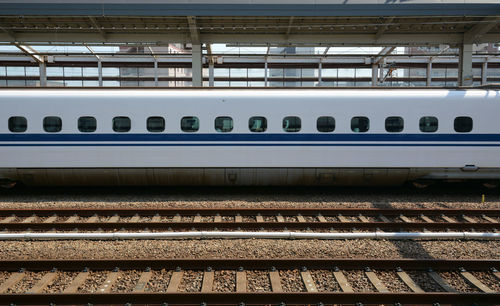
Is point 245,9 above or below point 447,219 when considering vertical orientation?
above

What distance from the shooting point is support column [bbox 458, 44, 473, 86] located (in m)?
15.6

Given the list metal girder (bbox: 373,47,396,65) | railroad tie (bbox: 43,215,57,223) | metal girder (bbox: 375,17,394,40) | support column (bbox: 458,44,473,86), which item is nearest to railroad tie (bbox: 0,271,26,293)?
railroad tie (bbox: 43,215,57,223)

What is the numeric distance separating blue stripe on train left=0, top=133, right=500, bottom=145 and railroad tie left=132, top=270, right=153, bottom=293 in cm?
514

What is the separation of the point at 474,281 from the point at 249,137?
6275mm

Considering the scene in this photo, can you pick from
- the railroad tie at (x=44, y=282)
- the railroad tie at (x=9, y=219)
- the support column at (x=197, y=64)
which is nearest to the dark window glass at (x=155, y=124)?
the railroad tie at (x=9, y=219)

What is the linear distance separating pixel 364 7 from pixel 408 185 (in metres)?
6.20

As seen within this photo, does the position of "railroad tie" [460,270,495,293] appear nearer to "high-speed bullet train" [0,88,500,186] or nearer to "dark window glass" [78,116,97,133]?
"high-speed bullet train" [0,88,500,186]

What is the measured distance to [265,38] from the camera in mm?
15859

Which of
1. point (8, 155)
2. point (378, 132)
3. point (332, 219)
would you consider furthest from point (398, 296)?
point (8, 155)

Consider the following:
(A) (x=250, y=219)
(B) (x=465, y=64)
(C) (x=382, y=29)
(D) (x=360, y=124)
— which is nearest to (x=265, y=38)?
(C) (x=382, y=29)

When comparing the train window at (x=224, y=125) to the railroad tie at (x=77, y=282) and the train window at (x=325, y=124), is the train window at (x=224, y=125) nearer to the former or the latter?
the train window at (x=325, y=124)

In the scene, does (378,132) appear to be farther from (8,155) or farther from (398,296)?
(8,155)

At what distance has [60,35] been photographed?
1583 centimetres

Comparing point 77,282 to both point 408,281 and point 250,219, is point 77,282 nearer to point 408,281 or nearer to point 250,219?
point 250,219
